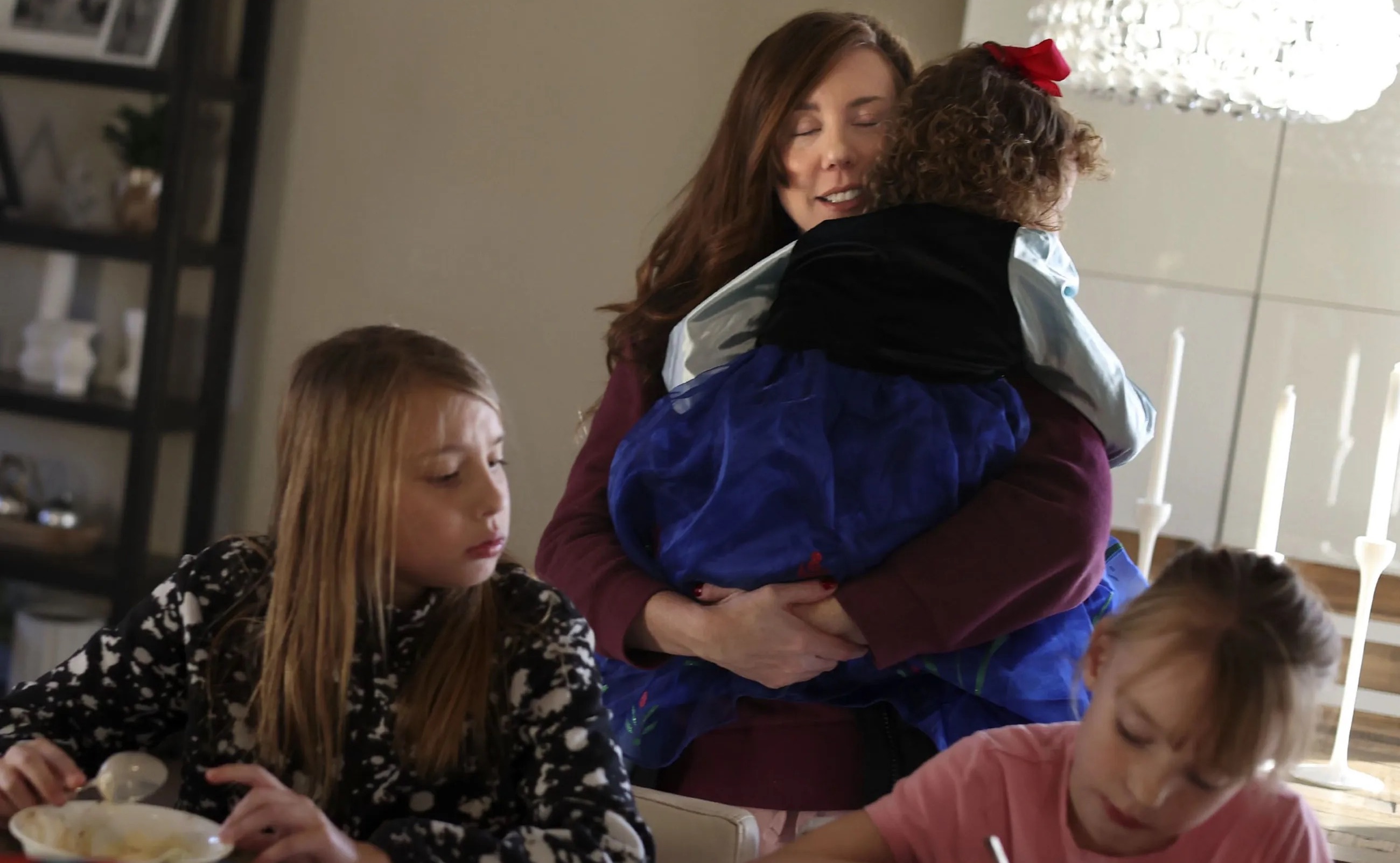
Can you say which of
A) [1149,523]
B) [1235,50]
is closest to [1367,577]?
[1149,523]

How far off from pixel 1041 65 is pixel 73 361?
8.17ft

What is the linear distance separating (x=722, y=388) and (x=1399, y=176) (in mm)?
1294

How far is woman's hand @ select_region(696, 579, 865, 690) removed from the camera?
53.0 inches

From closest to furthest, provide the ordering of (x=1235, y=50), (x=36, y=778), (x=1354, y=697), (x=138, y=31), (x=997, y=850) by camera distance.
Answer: (x=997, y=850)
(x=36, y=778)
(x=1235, y=50)
(x=1354, y=697)
(x=138, y=31)

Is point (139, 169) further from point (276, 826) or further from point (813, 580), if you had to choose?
point (276, 826)

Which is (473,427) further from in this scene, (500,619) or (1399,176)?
(1399,176)

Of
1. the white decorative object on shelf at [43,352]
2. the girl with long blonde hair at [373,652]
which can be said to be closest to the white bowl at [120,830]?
the girl with long blonde hair at [373,652]

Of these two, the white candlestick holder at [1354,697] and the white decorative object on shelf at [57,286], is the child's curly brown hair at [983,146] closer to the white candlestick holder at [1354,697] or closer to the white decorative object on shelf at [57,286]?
the white candlestick holder at [1354,697]

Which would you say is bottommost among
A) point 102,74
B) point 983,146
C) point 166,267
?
point 166,267

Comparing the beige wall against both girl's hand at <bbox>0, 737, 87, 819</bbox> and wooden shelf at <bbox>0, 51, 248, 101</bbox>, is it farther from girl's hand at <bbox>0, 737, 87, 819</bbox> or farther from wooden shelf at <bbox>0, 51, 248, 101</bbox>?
girl's hand at <bbox>0, 737, 87, 819</bbox>

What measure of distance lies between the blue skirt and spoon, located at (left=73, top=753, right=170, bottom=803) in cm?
41

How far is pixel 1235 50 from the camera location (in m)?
1.62

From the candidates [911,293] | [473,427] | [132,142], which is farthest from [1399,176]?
[132,142]

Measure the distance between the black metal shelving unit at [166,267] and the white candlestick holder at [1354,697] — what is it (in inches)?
92.9
